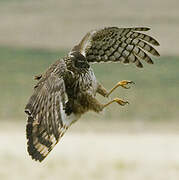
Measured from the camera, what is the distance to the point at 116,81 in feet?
131

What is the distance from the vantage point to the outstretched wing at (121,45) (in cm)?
805

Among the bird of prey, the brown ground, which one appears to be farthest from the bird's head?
the brown ground

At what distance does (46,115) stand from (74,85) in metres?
0.80

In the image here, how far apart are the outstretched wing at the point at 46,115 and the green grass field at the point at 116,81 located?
28.6 metres

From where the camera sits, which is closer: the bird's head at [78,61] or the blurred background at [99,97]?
the bird's head at [78,61]

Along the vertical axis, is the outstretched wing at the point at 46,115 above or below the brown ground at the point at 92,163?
above

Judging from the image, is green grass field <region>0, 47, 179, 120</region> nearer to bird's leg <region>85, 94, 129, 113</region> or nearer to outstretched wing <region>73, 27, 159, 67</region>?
outstretched wing <region>73, 27, 159, 67</region>

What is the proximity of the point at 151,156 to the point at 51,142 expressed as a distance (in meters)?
17.1

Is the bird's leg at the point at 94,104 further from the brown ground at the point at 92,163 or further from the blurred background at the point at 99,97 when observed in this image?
the brown ground at the point at 92,163

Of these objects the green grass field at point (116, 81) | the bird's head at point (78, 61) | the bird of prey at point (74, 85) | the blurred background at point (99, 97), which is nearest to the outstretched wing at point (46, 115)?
the bird of prey at point (74, 85)

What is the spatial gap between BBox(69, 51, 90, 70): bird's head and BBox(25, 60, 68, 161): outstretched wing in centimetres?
55

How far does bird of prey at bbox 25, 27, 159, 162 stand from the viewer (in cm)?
637
